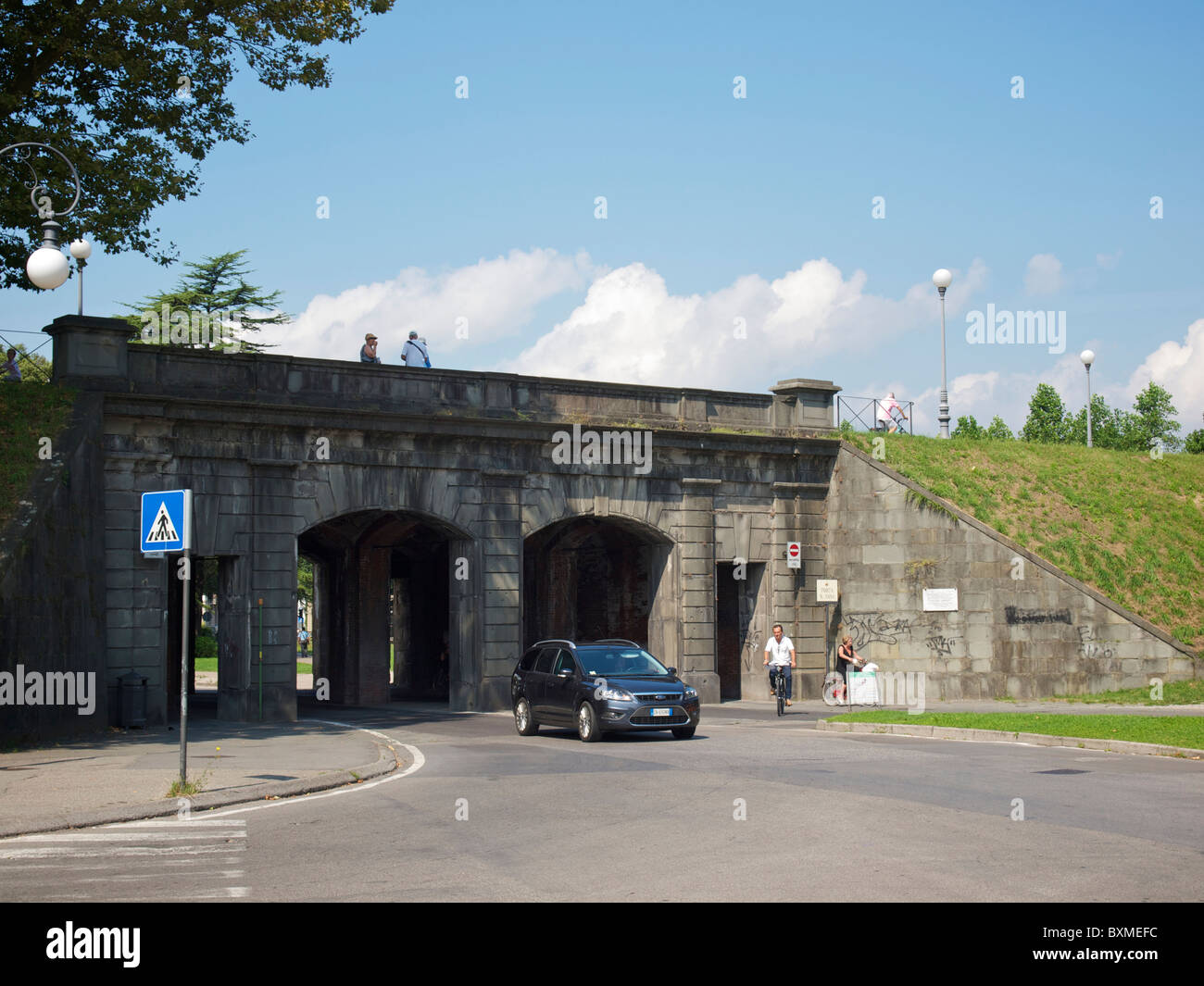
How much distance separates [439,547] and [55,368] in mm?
14671

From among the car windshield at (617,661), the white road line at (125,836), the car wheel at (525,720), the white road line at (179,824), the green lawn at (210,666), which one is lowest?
the green lawn at (210,666)

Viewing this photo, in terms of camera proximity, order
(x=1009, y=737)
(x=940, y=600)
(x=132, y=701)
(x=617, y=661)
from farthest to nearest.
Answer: (x=940, y=600), (x=132, y=701), (x=617, y=661), (x=1009, y=737)

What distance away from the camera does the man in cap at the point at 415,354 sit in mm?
30381

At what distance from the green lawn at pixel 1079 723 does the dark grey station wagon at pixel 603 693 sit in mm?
4476

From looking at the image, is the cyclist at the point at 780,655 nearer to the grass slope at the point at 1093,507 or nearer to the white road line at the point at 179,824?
the grass slope at the point at 1093,507

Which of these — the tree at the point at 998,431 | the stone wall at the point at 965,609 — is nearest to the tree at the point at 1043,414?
the tree at the point at 998,431

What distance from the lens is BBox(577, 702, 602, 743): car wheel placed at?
21047 millimetres

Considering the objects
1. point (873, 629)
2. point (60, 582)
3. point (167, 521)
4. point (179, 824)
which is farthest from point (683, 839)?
point (873, 629)

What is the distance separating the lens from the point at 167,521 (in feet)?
46.3

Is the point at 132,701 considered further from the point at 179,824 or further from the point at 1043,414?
the point at 1043,414

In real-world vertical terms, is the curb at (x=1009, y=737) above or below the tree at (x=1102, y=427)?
below

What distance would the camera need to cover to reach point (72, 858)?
33.4 ft

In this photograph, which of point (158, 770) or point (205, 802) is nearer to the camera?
point (205, 802)

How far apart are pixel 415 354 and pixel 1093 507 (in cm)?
1874
